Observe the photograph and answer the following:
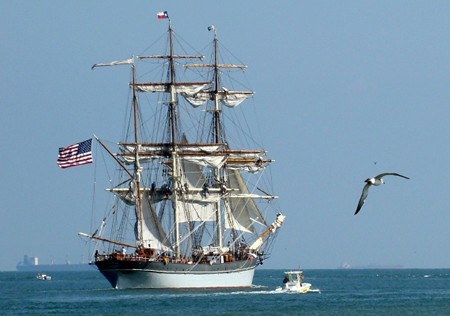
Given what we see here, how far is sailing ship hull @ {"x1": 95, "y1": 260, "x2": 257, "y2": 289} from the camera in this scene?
130500mm

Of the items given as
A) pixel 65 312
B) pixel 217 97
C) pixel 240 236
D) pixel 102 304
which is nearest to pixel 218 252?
pixel 240 236

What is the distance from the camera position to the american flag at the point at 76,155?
384 feet

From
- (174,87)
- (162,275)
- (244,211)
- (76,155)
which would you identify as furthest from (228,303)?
(244,211)

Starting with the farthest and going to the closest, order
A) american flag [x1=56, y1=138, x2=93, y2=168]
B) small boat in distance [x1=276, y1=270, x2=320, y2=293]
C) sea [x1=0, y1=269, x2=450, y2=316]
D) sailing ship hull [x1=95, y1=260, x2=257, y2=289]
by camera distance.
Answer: sailing ship hull [x1=95, y1=260, x2=257, y2=289] < small boat in distance [x1=276, y1=270, x2=320, y2=293] < american flag [x1=56, y1=138, x2=93, y2=168] < sea [x1=0, y1=269, x2=450, y2=316]

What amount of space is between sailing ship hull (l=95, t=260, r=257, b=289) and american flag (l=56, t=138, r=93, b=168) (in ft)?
53.0

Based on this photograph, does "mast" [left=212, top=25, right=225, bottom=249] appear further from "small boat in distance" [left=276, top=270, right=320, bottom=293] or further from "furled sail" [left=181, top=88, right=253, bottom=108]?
"small boat in distance" [left=276, top=270, right=320, bottom=293]

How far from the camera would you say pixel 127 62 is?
134625 mm

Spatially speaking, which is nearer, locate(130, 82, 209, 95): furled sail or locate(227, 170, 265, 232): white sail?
locate(130, 82, 209, 95): furled sail

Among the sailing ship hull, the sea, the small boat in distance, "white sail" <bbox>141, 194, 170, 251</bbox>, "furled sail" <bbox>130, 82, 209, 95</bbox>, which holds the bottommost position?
the sea

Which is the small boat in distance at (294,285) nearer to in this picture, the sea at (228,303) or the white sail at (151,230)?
the sea at (228,303)

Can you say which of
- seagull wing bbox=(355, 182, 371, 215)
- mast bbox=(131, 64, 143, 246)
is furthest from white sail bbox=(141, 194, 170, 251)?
→ seagull wing bbox=(355, 182, 371, 215)

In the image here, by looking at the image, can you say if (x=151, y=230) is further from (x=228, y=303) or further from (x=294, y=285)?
(x=228, y=303)

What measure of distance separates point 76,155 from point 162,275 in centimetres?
1814

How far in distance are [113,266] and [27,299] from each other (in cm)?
945
